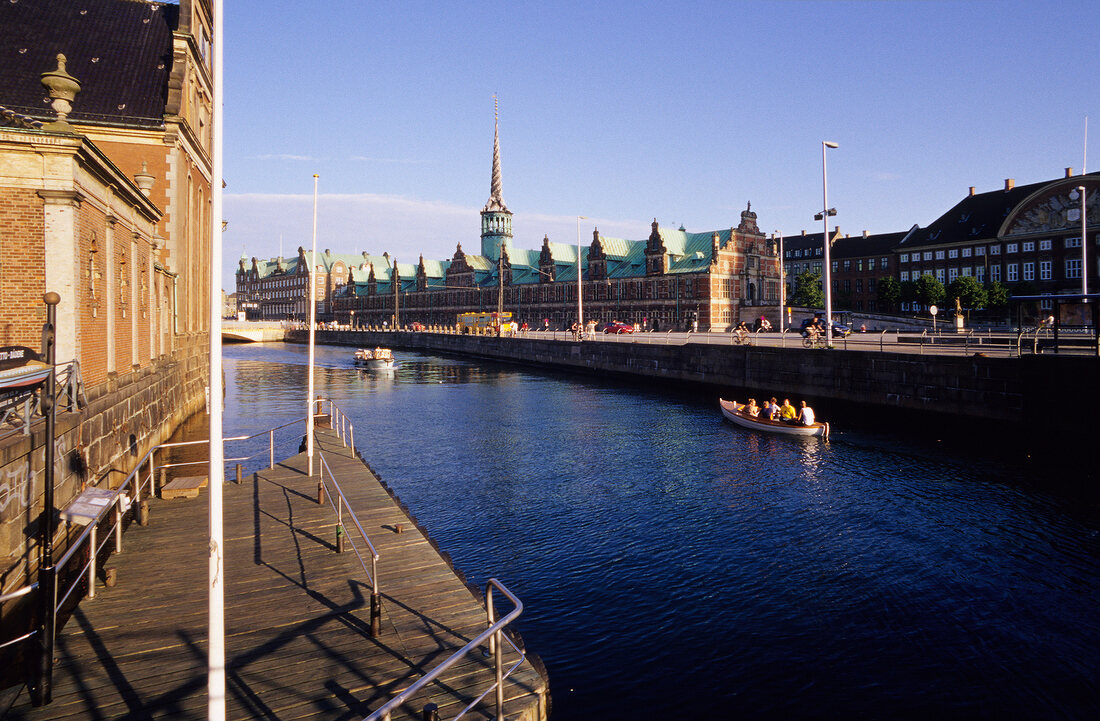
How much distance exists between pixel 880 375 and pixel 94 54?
45424 millimetres

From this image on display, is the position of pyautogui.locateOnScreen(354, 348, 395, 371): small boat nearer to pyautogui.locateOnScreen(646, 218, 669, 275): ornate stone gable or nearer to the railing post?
pyautogui.locateOnScreen(646, 218, 669, 275): ornate stone gable

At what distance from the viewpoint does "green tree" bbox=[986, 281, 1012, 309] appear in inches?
3191

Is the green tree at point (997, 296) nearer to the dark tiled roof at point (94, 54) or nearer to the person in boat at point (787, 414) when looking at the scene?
the person in boat at point (787, 414)

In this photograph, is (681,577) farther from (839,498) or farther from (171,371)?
(171,371)

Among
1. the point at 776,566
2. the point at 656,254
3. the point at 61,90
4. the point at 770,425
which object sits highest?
the point at 656,254

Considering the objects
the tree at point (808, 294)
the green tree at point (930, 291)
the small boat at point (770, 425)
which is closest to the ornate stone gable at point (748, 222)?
the tree at point (808, 294)

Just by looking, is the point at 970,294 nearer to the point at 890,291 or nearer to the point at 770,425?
the point at 890,291

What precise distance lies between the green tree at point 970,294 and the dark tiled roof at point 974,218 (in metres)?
16.6

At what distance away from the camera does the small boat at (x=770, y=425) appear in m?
33.2

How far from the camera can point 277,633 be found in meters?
9.63

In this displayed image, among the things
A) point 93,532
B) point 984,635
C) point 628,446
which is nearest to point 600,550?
point 984,635

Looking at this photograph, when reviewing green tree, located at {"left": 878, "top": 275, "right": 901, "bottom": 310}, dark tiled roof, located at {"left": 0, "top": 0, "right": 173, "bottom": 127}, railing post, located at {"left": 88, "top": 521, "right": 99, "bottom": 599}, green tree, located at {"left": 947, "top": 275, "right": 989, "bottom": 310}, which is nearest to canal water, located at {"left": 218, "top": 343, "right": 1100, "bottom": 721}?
railing post, located at {"left": 88, "top": 521, "right": 99, "bottom": 599}

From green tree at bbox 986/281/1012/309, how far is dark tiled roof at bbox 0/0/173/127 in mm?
84732

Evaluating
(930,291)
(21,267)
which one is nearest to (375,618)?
(21,267)
